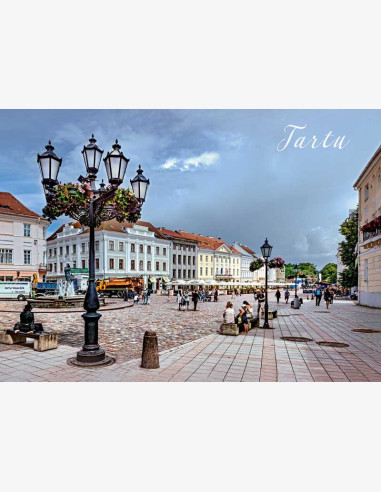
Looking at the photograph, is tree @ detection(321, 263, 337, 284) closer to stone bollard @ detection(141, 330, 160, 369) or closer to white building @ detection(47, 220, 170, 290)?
white building @ detection(47, 220, 170, 290)

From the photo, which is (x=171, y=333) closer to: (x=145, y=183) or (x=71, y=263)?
(x=145, y=183)

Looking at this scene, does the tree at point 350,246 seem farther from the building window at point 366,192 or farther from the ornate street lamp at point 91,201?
the ornate street lamp at point 91,201

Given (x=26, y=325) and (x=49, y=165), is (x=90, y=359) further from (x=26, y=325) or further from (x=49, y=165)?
(x=49, y=165)

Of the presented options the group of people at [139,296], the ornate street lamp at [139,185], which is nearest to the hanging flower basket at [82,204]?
the ornate street lamp at [139,185]

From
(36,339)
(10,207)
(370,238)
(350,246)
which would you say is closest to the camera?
(36,339)

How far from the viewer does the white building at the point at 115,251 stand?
117ft

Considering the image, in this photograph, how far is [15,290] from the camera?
95.5 ft

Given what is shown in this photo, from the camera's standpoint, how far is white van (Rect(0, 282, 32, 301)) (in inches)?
1137

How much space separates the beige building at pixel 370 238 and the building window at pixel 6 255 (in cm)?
3186

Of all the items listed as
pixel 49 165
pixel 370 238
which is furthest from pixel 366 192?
pixel 49 165

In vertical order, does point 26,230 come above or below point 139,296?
above

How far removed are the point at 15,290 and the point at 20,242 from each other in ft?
24.9

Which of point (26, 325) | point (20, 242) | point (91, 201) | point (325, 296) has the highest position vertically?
point (20, 242)

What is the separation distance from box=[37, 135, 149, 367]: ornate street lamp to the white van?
973 inches
